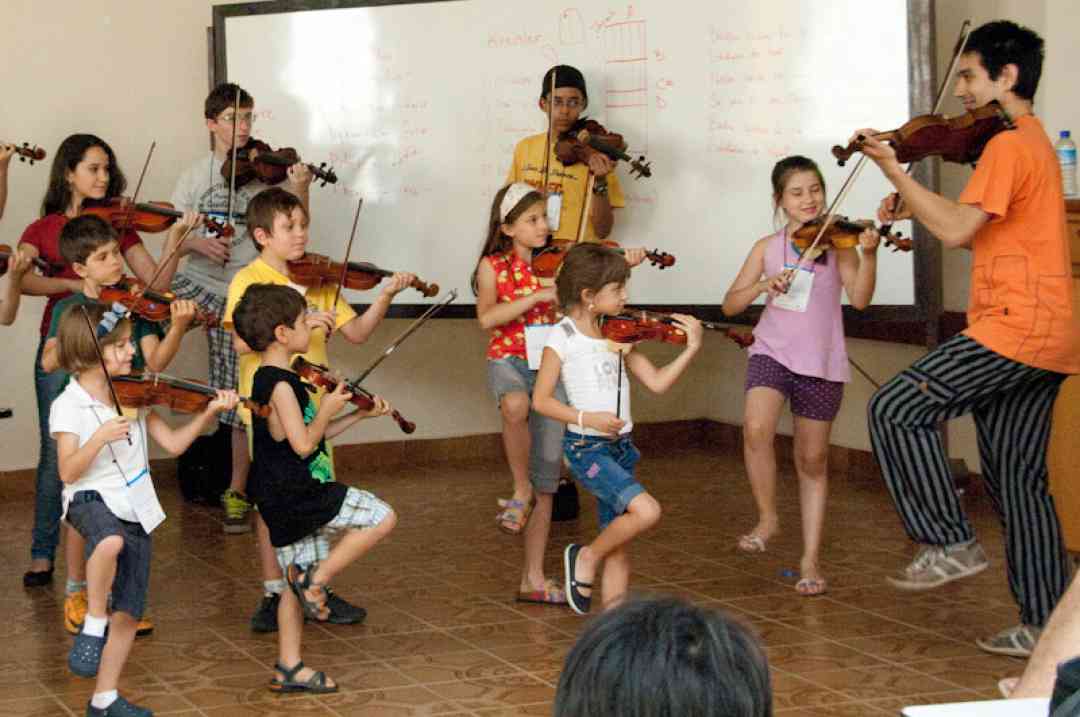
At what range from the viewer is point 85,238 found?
442 centimetres

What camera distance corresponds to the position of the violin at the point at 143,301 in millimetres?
4309

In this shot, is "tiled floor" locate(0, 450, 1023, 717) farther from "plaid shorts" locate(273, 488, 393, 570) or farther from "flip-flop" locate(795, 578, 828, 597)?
"plaid shorts" locate(273, 488, 393, 570)

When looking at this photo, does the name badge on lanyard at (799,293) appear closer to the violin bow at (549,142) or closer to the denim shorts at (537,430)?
the denim shorts at (537,430)

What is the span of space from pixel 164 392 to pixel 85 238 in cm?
94

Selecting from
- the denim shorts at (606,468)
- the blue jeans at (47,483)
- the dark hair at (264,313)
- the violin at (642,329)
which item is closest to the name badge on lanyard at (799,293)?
the violin at (642,329)

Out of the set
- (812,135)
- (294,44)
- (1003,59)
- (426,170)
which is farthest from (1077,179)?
(294,44)


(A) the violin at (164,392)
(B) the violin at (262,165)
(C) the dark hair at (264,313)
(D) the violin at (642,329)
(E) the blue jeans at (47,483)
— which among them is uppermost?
(B) the violin at (262,165)

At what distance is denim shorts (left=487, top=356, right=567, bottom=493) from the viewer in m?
4.54

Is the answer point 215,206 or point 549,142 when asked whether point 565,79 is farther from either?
point 215,206

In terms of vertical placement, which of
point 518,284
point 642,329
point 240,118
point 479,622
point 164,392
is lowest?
point 479,622

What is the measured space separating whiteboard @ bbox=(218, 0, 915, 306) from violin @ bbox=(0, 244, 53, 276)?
55.7 inches

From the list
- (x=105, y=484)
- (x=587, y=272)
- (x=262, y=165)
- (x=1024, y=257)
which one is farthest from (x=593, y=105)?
(x=105, y=484)

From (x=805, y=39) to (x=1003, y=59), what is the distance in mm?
1603

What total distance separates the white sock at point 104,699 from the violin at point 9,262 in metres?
1.74
